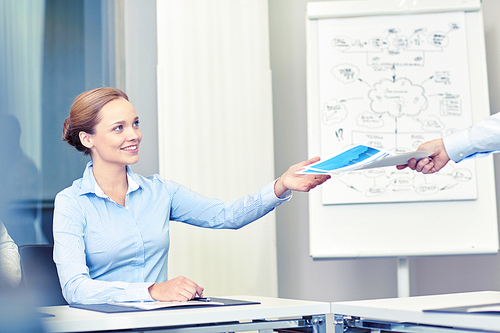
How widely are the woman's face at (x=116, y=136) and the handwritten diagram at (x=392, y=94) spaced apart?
0.97 metres

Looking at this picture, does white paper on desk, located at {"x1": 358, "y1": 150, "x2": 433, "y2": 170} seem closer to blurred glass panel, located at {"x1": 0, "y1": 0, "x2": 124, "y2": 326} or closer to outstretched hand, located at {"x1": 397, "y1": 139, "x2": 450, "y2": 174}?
outstretched hand, located at {"x1": 397, "y1": 139, "x2": 450, "y2": 174}

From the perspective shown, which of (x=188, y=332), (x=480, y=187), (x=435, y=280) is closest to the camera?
(x=188, y=332)

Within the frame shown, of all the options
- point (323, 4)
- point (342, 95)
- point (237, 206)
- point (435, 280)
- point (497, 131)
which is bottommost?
point (435, 280)

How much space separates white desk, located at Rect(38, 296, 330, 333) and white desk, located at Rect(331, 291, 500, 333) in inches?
2.4

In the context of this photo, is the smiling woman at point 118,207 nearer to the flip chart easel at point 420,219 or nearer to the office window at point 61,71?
the office window at point 61,71

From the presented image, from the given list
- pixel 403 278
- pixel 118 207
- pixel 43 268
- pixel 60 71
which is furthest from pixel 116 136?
pixel 403 278

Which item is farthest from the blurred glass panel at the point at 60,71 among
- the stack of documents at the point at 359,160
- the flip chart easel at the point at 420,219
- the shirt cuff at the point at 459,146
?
the shirt cuff at the point at 459,146

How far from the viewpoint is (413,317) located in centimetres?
A: 95

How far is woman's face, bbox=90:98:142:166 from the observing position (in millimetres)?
1654

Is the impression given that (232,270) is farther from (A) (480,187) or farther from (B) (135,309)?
(B) (135,309)

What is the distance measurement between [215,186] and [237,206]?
0.81 metres

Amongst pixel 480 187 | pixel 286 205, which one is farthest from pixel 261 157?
pixel 480 187

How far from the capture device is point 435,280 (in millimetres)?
2832

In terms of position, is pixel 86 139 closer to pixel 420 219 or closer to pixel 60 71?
pixel 60 71
